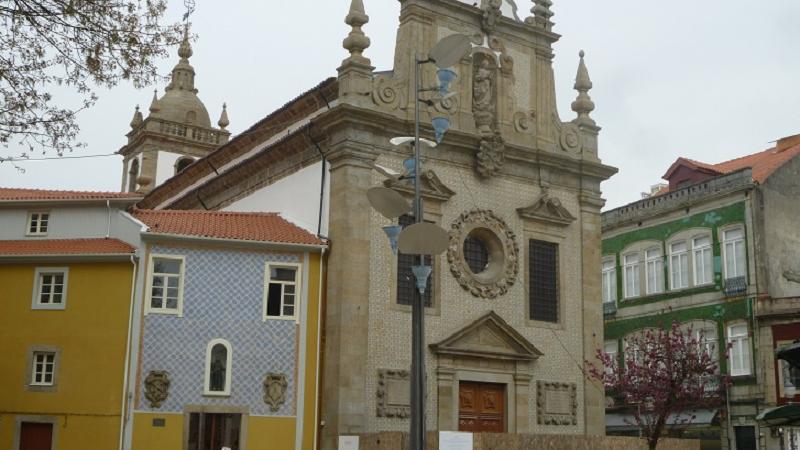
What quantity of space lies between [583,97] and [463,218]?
6591mm

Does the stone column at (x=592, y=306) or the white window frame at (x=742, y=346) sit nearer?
the stone column at (x=592, y=306)

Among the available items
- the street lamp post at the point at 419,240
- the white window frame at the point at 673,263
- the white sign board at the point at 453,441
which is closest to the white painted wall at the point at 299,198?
the white sign board at the point at 453,441

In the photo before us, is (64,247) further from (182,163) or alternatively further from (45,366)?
(182,163)

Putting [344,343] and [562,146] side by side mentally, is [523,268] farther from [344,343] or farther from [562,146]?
[344,343]

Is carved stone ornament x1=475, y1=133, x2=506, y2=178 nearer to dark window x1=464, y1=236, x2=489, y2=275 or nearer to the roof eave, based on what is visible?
dark window x1=464, y1=236, x2=489, y2=275

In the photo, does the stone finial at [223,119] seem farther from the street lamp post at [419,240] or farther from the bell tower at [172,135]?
the street lamp post at [419,240]

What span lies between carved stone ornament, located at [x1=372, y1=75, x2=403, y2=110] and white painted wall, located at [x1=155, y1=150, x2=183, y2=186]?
23.3 meters

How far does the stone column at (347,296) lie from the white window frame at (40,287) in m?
6.22

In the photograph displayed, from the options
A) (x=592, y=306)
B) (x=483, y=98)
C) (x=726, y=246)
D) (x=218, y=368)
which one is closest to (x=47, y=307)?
(x=218, y=368)

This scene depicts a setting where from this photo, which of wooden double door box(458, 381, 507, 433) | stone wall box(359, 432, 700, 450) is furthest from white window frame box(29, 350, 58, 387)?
wooden double door box(458, 381, 507, 433)

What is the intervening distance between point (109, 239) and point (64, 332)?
8.37ft

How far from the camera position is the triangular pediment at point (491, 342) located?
26.7 metres

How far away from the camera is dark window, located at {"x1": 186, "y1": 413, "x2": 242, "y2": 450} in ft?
78.7

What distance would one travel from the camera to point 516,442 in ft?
75.3
